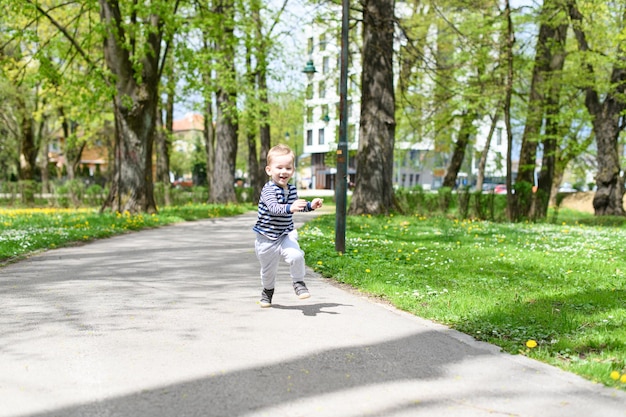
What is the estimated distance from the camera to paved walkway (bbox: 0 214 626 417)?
11.1 ft

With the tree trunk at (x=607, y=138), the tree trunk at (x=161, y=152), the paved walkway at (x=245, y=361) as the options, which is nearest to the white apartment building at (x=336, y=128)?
the tree trunk at (x=161, y=152)

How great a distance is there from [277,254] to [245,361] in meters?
1.89

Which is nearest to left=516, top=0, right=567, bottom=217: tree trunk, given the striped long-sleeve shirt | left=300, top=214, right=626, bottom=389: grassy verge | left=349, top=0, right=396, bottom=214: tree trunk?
left=349, top=0, right=396, bottom=214: tree trunk

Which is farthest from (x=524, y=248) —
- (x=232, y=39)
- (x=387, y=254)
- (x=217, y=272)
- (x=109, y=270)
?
(x=232, y=39)

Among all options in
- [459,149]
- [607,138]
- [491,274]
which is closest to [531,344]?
[491,274]

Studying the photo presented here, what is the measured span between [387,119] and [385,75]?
1.28m

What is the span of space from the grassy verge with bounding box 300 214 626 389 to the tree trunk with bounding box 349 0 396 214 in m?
4.27

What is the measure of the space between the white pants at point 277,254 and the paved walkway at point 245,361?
380 mm

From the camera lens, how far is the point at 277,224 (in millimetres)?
5953

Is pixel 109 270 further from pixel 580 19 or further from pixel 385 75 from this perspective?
pixel 580 19

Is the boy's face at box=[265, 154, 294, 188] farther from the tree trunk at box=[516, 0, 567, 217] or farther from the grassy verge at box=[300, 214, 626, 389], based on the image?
the tree trunk at box=[516, 0, 567, 217]

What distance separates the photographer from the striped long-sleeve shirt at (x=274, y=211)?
5.76 m

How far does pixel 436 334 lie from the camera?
5027 millimetres

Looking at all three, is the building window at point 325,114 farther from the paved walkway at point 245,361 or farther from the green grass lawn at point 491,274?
the paved walkway at point 245,361
